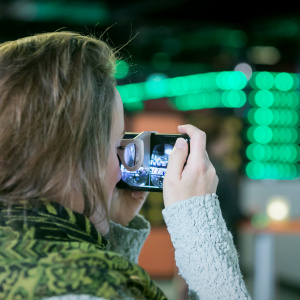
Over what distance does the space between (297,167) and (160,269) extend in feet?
8.88

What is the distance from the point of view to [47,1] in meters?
5.13

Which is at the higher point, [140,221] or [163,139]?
[163,139]

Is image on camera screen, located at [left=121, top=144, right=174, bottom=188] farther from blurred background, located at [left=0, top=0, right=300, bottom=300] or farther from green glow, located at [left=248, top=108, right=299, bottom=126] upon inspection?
green glow, located at [left=248, top=108, right=299, bottom=126]

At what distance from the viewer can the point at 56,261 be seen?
0.68m

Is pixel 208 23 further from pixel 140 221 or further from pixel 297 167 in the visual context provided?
pixel 140 221

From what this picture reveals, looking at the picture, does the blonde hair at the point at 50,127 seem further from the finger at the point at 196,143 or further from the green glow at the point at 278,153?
the green glow at the point at 278,153

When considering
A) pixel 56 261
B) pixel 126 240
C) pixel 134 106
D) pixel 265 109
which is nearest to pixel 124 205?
pixel 126 240

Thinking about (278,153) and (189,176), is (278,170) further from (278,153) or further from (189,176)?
(189,176)

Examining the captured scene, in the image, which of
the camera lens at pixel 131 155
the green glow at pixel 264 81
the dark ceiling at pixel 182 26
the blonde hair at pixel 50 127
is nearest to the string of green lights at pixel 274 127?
the green glow at pixel 264 81

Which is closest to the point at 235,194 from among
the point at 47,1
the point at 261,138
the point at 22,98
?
the point at 22,98

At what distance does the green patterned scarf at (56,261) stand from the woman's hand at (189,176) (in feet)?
0.77

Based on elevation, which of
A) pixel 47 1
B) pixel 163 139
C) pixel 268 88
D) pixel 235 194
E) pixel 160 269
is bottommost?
pixel 160 269

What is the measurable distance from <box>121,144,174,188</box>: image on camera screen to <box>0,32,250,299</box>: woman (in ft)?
0.38

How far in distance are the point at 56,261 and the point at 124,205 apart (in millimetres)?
525
